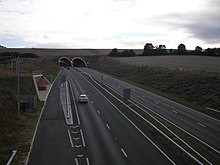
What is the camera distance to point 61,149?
2872cm

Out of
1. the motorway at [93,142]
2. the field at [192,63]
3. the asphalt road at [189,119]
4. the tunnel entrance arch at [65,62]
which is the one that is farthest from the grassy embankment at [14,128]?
the tunnel entrance arch at [65,62]

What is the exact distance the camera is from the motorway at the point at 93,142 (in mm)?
25577

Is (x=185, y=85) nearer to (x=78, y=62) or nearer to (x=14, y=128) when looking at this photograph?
(x=14, y=128)

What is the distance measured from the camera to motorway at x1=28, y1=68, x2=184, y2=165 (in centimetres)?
2558

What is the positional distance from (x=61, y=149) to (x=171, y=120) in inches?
671

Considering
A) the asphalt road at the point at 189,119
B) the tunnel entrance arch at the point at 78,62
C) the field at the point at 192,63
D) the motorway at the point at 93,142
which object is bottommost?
the tunnel entrance arch at the point at 78,62

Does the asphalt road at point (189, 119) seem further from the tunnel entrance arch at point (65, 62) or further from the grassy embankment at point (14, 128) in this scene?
the tunnel entrance arch at point (65, 62)

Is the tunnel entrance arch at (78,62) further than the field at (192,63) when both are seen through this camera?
Yes

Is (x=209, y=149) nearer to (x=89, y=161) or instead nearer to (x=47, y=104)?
(x=89, y=161)

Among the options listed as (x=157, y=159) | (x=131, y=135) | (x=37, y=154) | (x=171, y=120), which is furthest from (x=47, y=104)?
(x=157, y=159)

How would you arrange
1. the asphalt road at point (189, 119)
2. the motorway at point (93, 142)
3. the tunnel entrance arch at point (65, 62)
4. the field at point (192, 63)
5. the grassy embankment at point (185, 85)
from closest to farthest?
the motorway at point (93, 142)
the asphalt road at point (189, 119)
the grassy embankment at point (185, 85)
the field at point (192, 63)
the tunnel entrance arch at point (65, 62)

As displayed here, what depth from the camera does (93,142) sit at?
30.7 metres

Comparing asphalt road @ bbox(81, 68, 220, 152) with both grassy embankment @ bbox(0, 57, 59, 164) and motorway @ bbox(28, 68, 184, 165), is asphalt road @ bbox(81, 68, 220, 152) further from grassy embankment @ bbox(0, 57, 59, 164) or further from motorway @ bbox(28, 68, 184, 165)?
grassy embankment @ bbox(0, 57, 59, 164)

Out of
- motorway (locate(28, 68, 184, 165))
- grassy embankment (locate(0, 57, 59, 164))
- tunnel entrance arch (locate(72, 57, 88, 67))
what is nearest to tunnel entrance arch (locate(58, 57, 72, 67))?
tunnel entrance arch (locate(72, 57, 88, 67))
